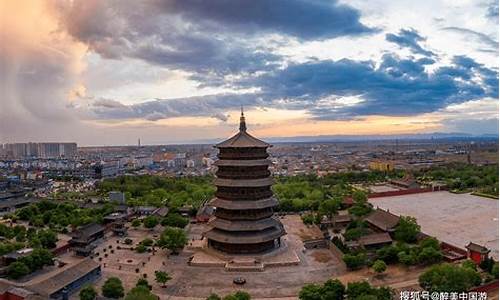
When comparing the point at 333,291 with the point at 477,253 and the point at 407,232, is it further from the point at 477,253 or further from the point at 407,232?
the point at 407,232

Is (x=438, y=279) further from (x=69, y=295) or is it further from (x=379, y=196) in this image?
(x=379, y=196)

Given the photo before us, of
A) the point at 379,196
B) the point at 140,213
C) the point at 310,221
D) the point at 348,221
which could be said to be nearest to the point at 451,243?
the point at 348,221

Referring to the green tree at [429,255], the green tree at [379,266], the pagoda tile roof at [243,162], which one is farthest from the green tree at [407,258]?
the pagoda tile roof at [243,162]

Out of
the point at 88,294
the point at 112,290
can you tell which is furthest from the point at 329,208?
the point at 88,294

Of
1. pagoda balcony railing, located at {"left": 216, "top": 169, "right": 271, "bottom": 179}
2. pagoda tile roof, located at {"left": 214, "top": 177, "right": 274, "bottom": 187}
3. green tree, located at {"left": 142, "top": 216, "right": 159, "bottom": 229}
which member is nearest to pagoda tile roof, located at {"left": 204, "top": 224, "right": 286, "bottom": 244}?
pagoda tile roof, located at {"left": 214, "top": 177, "right": 274, "bottom": 187}

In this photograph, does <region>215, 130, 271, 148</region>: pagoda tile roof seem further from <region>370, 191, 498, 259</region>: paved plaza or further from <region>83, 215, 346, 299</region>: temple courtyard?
<region>370, 191, 498, 259</region>: paved plaza

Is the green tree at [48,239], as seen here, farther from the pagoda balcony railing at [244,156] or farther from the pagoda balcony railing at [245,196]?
the pagoda balcony railing at [244,156]
